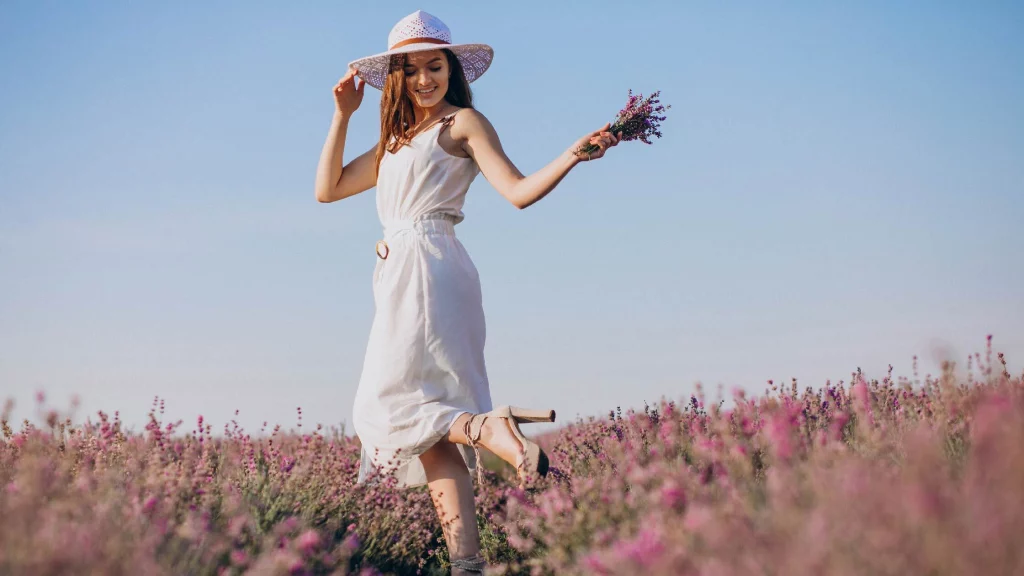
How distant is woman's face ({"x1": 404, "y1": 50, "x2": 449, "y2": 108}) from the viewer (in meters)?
4.29

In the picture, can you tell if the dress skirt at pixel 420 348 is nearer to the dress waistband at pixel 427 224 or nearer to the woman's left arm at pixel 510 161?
the dress waistband at pixel 427 224

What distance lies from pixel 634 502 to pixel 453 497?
99 cm

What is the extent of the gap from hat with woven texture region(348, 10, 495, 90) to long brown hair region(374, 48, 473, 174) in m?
0.05

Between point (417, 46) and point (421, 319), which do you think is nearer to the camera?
point (421, 319)

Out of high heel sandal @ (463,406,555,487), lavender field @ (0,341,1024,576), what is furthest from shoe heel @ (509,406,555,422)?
lavender field @ (0,341,1024,576)

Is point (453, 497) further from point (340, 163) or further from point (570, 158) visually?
point (340, 163)

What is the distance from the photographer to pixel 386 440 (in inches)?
159

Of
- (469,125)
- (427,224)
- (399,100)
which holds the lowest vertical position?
(427,224)

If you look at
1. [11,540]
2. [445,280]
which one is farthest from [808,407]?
[11,540]

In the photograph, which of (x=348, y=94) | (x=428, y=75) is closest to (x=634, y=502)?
(x=428, y=75)

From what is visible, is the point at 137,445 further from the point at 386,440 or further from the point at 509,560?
the point at 509,560

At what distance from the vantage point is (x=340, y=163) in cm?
461

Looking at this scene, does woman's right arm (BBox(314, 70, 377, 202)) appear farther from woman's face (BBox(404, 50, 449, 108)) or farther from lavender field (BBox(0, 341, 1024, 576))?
lavender field (BBox(0, 341, 1024, 576))

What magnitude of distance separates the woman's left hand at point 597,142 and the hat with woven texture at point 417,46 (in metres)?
0.96
